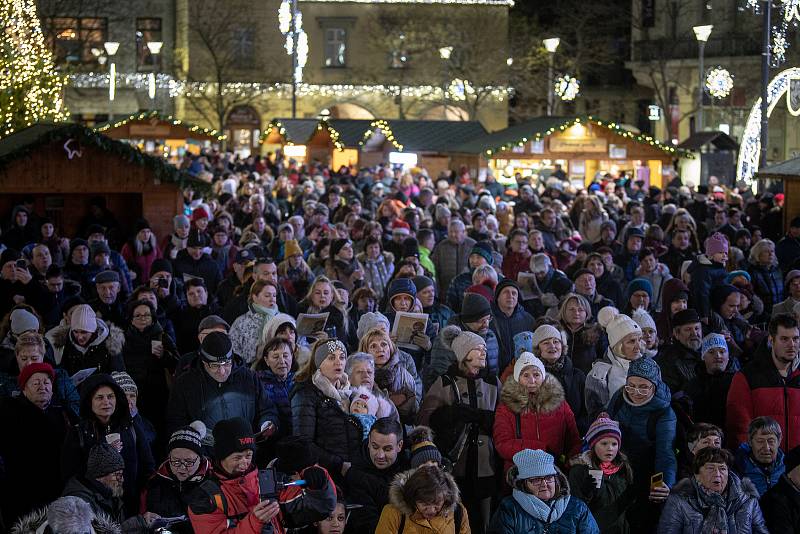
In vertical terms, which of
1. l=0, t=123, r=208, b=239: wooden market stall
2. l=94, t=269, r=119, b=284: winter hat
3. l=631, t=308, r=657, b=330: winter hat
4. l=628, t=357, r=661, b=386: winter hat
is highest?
l=0, t=123, r=208, b=239: wooden market stall

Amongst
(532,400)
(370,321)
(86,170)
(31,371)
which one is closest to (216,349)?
(31,371)

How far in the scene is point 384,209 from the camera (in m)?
20.1

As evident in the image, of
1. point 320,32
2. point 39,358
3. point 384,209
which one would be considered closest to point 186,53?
point 320,32

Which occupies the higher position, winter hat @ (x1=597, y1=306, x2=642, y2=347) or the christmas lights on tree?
the christmas lights on tree

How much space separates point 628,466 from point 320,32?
55.7 meters

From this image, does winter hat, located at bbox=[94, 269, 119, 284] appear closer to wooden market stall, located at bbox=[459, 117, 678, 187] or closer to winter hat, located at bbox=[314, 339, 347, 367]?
winter hat, located at bbox=[314, 339, 347, 367]

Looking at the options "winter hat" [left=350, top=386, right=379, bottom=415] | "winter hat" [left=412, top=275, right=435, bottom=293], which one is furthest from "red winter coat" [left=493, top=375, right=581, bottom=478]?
"winter hat" [left=412, top=275, right=435, bottom=293]

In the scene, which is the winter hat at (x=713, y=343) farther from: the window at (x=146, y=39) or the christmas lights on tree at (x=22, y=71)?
the window at (x=146, y=39)

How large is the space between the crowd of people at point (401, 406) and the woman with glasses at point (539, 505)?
0.01m

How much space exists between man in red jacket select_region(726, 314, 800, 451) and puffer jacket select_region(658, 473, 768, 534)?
1.34 metres

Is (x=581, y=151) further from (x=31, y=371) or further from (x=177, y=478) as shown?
(x=177, y=478)

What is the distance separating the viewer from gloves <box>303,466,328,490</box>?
716 centimetres

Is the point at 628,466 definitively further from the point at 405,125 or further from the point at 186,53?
the point at 186,53

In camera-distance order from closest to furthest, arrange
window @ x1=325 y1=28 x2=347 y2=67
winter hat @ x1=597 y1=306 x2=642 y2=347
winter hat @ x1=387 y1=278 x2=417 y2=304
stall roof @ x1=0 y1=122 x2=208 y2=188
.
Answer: winter hat @ x1=597 y1=306 x2=642 y2=347, winter hat @ x1=387 y1=278 x2=417 y2=304, stall roof @ x1=0 y1=122 x2=208 y2=188, window @ x1=325 y1=28 x2=347 y2=67
